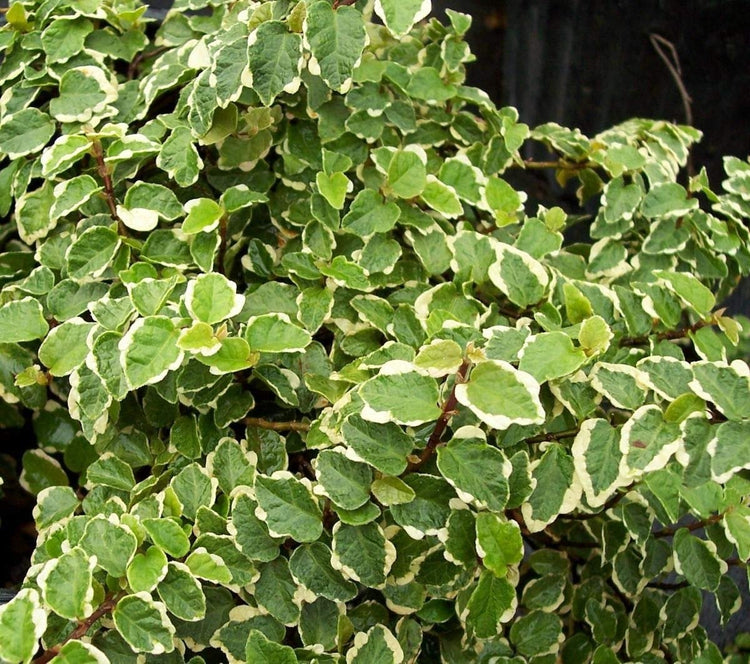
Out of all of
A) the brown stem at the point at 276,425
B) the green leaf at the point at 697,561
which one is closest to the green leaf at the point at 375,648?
the brown stem at the point at 276,425

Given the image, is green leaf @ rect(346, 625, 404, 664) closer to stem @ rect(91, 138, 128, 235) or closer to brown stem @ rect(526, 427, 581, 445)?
brown stem @ rect(526, 427, 581, 445)

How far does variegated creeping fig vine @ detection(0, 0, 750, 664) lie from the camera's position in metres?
0.77

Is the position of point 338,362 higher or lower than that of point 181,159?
lower

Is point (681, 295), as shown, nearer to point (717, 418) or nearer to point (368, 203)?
point (717, 418)

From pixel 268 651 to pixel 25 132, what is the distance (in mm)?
766

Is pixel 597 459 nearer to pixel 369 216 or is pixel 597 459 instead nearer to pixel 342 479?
pixel 342 479

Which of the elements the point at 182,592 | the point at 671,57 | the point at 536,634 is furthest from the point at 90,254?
the point at 671,57

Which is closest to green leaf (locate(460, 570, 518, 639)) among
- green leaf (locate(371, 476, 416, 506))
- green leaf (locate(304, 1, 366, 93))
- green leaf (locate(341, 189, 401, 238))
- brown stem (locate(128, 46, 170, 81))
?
green leaf (locate(371, 476, 416, 506))

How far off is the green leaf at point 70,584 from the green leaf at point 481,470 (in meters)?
0.34

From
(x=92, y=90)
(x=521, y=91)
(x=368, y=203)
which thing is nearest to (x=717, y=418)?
(x=368, y=203)

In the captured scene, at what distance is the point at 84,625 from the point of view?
728 millimetres

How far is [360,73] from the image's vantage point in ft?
3.65

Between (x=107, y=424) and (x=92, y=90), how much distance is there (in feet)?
1.53

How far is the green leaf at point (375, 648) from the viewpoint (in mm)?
816
